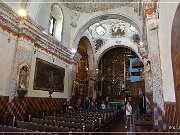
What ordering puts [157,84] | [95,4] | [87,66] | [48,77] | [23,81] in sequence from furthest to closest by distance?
[87,66] < [95,4] < [48,77] < [23,81] < [157,84]

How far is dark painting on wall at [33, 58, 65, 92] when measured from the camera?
360 inches

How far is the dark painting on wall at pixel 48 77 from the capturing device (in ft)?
30.0

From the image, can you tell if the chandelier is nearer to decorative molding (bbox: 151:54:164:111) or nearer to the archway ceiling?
the archway ceiling

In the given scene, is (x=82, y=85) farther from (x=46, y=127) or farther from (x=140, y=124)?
(x=46, y=127)

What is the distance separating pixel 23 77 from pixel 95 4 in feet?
27.0

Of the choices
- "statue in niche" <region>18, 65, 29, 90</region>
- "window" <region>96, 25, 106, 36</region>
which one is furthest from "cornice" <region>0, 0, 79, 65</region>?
"window" <region>96, 25, 106, 36</region>

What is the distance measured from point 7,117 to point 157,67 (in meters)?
5.91

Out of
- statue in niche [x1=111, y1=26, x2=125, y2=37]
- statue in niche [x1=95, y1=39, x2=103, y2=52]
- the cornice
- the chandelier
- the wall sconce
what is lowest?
the chandelier

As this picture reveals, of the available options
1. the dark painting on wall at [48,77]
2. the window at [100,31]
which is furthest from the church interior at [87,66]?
the window at [100,31]

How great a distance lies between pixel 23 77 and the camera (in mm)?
7770

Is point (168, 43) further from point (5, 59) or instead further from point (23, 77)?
point (23, 77)

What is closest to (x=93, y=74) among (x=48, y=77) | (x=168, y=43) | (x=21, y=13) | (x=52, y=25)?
(x=52, y=25)

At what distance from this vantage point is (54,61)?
11.1 metres

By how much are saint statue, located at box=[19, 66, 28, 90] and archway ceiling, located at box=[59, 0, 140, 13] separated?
6.91 m
